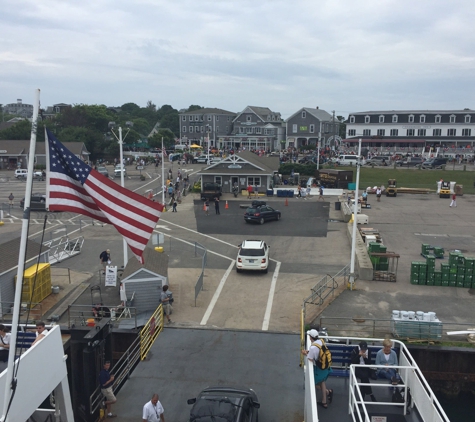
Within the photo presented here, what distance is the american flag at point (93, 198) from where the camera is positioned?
795 cm

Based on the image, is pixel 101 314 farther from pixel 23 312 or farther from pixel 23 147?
pixel 23 147

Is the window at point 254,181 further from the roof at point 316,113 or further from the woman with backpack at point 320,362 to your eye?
the roof at point 316,113

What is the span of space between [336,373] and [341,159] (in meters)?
71.1

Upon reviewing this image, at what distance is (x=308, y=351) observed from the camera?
9.27 meters

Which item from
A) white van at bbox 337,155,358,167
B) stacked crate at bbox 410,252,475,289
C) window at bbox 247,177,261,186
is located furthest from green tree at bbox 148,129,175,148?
stacked crate at bbox 410,252,475,289

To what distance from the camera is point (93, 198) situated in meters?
8.51

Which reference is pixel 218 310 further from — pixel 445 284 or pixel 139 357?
pixel 445 284

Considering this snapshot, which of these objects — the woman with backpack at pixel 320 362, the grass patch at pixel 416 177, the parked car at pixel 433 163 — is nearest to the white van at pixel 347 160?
the grass patch at pixel 416 177

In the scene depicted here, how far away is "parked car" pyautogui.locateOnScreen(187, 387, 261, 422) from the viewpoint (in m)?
8.55

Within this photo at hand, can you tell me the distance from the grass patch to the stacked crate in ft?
106

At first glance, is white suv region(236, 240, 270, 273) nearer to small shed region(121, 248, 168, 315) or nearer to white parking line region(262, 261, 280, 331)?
white parking line region(262, 261, 280, 331)

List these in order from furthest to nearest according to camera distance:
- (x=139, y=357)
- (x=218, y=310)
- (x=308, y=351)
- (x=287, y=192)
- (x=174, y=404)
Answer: (x=287, y=192)
(x=218, y=310)
(x=139, y=357)
(x=174, y=404)
(x=308, y=351)

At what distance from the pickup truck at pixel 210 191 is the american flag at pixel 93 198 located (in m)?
33.3

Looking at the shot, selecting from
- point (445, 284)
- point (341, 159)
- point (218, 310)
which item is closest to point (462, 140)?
point (341, 159)
